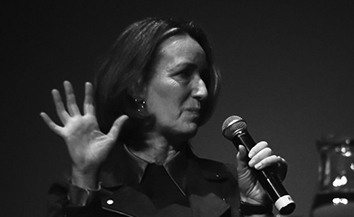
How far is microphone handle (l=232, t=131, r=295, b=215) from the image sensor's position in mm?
913

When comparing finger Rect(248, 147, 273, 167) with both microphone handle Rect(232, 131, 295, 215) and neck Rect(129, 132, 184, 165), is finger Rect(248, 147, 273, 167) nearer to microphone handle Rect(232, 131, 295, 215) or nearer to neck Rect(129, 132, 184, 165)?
microphone handle Rect(232, 131, 295, 215)

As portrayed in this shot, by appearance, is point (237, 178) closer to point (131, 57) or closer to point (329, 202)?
point (131, 57)

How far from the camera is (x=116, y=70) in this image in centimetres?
119

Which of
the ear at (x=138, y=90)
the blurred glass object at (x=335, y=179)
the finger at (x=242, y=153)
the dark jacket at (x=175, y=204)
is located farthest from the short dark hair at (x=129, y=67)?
the blurred glass object at (x=335, y=179)

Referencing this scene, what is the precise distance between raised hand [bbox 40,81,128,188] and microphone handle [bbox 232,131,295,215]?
25cm

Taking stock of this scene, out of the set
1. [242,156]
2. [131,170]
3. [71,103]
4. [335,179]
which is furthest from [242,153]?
[335,179]

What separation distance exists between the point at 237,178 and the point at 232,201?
0.06 meters

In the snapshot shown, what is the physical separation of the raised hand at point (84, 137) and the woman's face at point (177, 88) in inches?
8.4

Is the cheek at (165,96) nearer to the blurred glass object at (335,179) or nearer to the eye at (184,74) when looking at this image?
the eye at (184,74)

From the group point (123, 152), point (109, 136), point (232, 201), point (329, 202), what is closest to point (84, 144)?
point (109, 136)

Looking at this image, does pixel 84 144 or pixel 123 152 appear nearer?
pixel 84 144

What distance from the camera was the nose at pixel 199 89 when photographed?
117 cm

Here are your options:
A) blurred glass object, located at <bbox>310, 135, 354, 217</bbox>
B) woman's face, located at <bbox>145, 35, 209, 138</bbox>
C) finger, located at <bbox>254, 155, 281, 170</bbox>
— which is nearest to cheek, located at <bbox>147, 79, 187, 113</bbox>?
woman's face, located at <bbox>145, 35, 209, 138</bbox>

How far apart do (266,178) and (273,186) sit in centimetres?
3
